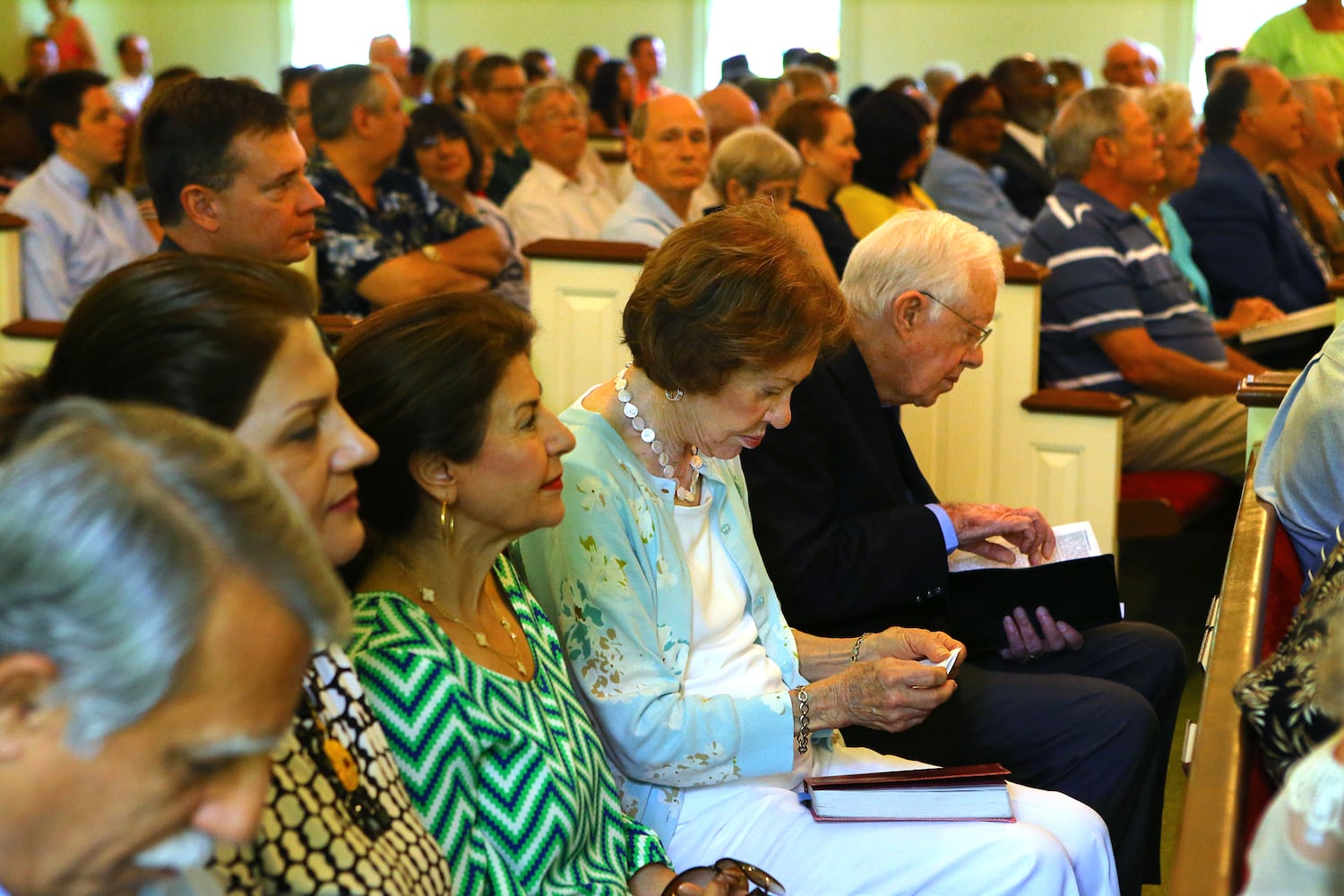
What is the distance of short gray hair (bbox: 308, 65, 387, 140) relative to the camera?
14.6 feet

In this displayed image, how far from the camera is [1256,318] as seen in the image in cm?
532

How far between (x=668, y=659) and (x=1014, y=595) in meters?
0.84

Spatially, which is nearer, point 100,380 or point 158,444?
point 158,444

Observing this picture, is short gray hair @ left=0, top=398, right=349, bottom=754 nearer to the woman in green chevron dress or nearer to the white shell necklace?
the woman in green chevron dress

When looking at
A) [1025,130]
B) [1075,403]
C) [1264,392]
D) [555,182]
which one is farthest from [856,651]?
[1025,130]

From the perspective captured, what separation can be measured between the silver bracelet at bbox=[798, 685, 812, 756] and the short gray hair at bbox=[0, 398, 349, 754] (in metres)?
1.17

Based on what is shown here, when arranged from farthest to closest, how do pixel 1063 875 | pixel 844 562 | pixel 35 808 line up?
pixel 844 562 < pixel 1063 875 < pixel 35 808

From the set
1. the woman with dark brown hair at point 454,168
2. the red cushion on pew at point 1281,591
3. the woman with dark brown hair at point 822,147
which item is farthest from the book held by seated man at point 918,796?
the woman with dark brown hair at point 822,147

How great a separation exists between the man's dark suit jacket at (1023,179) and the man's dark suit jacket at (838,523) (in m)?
4.97

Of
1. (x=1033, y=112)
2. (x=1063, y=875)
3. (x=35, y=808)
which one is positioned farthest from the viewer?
(x=1033, y=112)

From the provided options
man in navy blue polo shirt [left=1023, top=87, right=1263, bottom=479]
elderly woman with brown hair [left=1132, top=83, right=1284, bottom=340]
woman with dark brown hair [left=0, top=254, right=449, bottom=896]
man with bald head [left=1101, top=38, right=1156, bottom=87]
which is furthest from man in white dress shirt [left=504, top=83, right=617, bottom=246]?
man with bald head [left=1101, top=38, right=1156, bottom=87]

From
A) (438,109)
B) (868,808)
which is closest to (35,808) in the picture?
(868,808)

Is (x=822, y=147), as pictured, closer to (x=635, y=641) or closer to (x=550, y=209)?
(x=550, y=209)

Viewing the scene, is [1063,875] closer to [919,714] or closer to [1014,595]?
[919,714]
